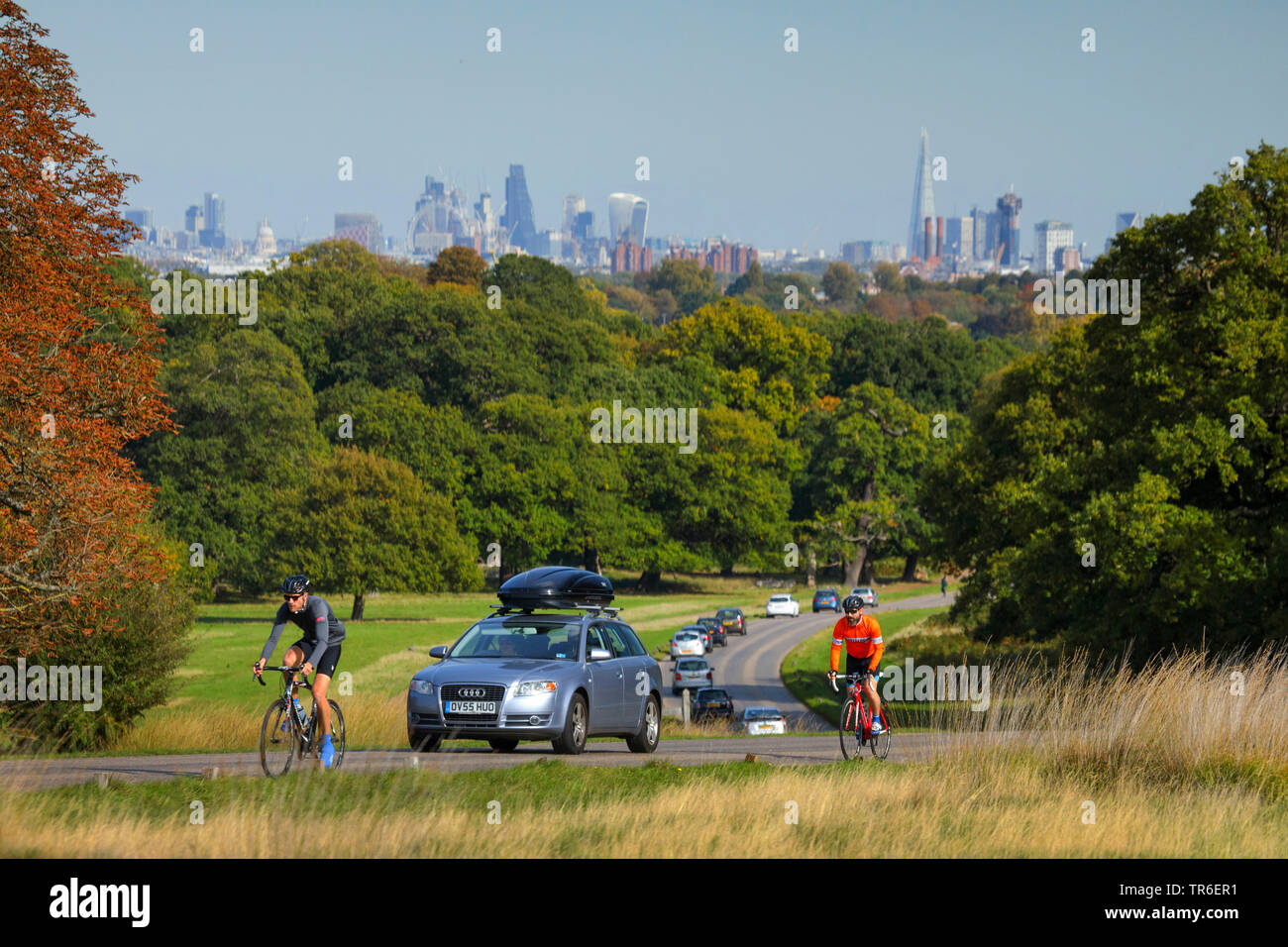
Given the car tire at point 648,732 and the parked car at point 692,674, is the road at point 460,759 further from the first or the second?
the parked car at point 692,674

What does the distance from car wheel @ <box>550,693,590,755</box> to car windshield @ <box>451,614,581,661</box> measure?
21.3 inches

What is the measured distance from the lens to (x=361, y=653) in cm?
5512

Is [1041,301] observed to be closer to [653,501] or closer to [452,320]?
[653,501]

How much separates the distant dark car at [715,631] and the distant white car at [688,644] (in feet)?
19.8

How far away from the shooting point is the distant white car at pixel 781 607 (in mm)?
80562

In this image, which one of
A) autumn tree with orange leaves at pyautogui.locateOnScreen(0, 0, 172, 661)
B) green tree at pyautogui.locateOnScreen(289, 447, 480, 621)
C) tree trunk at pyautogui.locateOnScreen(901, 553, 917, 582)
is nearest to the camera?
autumn tree with orange leaves at pyautogui.locateOnScreen(0, 0, 172, 661)

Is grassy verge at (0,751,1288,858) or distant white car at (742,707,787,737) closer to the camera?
grassy verge at (0,751,1288,858)

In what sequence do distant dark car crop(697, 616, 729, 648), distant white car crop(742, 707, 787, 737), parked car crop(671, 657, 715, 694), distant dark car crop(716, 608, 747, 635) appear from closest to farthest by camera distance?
1. distant white car crop(742, 707, 787, 737)
2. parked car crop(671, 657, 715, 694)
3. distant dark car crop(697, 616, 729, 648)
4. distant dark car crop(716, 608, 747, 635)

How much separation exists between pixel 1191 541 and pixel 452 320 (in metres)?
71.1

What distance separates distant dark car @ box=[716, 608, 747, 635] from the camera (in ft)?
236

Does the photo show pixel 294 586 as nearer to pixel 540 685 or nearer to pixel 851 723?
pixel 540 685

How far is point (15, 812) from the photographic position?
34.8 feet

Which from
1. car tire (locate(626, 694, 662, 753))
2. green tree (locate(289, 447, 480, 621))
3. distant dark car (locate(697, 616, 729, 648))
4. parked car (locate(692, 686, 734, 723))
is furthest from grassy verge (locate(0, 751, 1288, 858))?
green tree (locate(289, 447, 480, 621))

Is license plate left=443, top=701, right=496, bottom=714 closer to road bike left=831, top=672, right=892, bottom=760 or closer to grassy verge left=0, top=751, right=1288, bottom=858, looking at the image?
grassy verge left=0, top=751, right=1288, bottom=858
